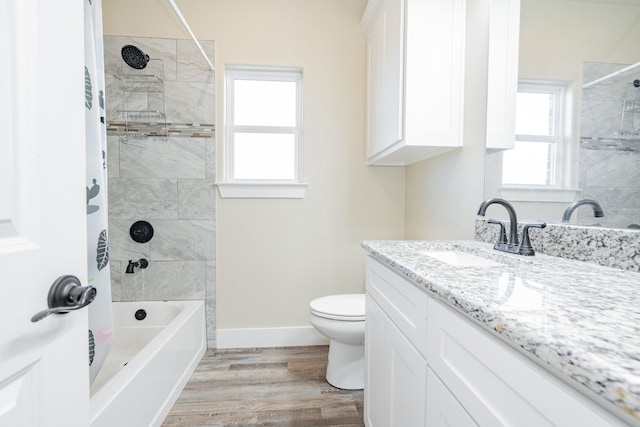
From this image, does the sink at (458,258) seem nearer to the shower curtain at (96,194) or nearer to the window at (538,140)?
the window at (538,140)

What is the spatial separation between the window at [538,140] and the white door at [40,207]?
1413 mm

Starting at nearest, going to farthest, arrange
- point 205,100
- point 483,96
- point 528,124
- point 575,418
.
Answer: point 575,418, point 528,124, point 483,96, point 205,100

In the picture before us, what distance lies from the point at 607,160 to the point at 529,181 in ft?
1.00

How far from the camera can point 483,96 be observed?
1.36m

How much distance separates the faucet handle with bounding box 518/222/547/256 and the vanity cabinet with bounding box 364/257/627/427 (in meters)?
0.51

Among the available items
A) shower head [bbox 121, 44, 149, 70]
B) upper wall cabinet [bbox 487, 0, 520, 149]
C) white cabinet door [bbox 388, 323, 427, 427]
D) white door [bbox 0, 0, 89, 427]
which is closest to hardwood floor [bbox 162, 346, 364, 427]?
white cabinet door [bbox 388, 323, 427, 427]

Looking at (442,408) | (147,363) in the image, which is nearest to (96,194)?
(147,363)

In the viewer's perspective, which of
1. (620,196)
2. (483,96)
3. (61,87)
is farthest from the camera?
(483,96)

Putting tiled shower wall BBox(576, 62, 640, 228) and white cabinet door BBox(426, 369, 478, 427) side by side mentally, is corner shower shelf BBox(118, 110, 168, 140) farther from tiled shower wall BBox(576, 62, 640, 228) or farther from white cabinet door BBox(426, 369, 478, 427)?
tiled shower wall BBox(576, 62, 640, 228)

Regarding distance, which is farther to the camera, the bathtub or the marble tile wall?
the bathtub

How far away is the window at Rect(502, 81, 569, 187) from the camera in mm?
979

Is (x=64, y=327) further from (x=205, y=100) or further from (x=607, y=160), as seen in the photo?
(x=205, y=100)

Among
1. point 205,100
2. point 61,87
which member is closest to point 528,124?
point 61,87

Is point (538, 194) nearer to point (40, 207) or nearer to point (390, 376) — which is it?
point (390, 376)
